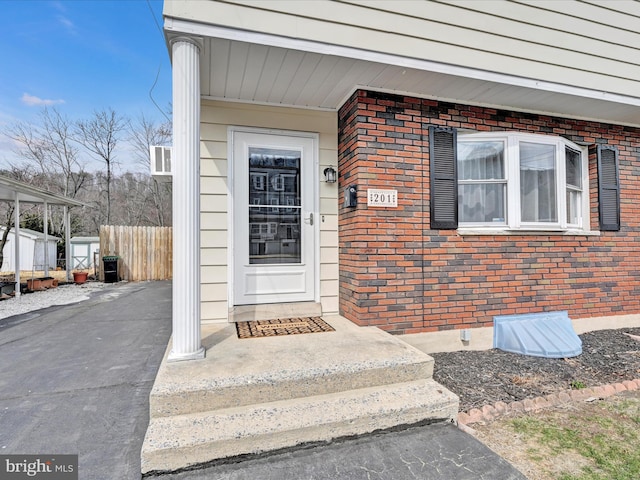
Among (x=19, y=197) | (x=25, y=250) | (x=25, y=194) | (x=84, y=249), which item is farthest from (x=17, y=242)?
(x=25, y=250)

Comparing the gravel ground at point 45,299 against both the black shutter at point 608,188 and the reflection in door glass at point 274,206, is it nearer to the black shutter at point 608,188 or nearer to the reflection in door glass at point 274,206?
the reflection in door glass at point 274,206

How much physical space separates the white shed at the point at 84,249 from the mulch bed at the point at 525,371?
16055 mm

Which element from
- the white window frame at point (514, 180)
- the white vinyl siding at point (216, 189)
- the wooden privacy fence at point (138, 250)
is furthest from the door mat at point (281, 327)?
the wooden privacy fence at point (138, 250)

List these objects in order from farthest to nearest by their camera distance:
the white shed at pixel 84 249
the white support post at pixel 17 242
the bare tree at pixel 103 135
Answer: the bare tree at pixel 103 135
the white shed at pixel 84 249
the white support post at pixel 17 242

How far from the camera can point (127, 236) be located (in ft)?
36.7

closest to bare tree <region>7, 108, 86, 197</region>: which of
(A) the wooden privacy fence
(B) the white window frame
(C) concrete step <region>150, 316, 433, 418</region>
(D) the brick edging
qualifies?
(A) the wooden privacy fence

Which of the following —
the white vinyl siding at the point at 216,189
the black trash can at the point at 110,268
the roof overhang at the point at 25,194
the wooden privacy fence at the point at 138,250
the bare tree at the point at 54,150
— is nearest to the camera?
the white vinyl siding at the point at 216,189

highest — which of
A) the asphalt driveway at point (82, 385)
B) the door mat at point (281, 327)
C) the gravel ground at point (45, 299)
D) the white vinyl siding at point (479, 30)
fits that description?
the white vinyl siding at point (479, 30)

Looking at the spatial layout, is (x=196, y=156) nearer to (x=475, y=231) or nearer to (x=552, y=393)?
(x=475, y=231)

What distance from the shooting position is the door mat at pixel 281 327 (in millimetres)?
3262

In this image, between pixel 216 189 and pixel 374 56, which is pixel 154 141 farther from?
pixel 374 56

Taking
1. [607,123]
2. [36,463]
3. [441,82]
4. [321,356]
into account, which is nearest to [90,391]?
[36,463]

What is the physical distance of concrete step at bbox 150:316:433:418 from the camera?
2143mm

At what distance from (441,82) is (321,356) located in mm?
2918
